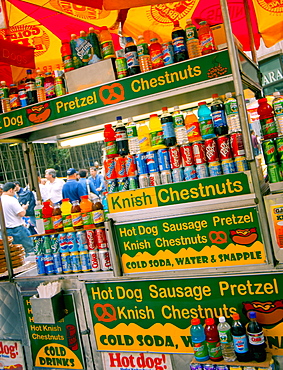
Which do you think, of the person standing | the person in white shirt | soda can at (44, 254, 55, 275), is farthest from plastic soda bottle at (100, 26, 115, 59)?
the person in white shirt

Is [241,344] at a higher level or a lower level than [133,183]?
lower

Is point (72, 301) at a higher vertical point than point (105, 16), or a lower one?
lower

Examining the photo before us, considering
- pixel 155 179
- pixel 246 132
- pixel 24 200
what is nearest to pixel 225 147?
pixel 246 132

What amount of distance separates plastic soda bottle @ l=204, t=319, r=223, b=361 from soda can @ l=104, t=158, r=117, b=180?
1.47 m

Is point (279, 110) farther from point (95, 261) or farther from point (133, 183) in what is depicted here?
point (95, 261)

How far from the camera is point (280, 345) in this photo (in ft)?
8.43

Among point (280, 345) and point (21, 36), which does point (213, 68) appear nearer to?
point (280, 345)

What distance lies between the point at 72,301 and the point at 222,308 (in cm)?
146

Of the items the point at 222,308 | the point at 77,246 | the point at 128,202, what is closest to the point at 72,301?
the point at 77,246

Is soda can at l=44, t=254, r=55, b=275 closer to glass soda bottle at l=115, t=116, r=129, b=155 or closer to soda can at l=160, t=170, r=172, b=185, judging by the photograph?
glass soda bottle at l=115, t=116, r=129, b=155

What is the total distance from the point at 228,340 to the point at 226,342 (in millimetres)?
22

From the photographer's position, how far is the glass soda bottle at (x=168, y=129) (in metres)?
2.85

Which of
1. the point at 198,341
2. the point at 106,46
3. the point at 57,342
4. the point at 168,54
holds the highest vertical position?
the point at 106,46

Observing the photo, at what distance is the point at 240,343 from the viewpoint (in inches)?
97.1
